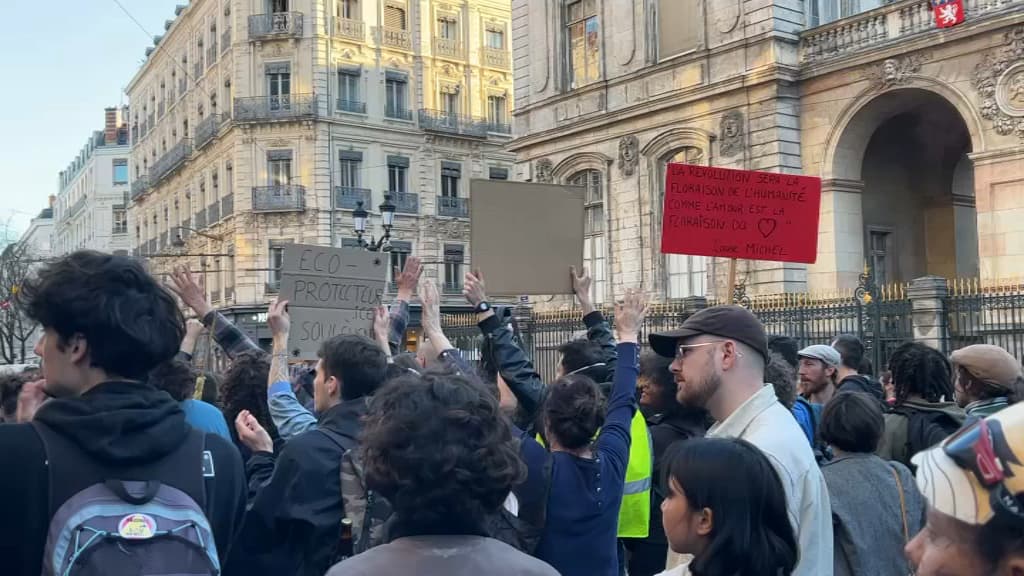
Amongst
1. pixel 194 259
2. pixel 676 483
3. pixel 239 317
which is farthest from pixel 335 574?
A: pixel 194 259

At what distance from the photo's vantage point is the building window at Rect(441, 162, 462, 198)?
40281mm

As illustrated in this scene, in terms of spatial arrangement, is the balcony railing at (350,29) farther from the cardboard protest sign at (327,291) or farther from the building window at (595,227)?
the cardboard protest sign at (327,291)

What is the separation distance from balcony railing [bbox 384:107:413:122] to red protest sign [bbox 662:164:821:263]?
31999 mm

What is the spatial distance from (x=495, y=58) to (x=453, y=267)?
371 inches

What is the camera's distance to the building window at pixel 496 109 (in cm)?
4200

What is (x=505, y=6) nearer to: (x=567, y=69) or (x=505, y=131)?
(x=505, y=131)

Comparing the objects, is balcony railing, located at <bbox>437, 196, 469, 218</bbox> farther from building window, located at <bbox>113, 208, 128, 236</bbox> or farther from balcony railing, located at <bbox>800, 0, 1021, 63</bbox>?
building window, located at <bbox>113, 208, 128, 236</bbox>

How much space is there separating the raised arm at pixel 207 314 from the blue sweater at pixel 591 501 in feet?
6.71

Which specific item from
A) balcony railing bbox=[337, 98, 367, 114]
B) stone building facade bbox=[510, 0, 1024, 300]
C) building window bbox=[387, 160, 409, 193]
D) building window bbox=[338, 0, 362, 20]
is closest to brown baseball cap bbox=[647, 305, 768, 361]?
stone building facade bbox=[510, 0, 1024, 300]

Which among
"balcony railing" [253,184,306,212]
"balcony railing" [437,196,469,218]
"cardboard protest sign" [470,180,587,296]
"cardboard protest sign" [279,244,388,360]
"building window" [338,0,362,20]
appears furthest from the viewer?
"balcony railing" [437,196,469,218]

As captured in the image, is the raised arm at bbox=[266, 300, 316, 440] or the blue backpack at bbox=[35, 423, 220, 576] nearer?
the blue backpack at bbox=[35, 423, 220, 576]

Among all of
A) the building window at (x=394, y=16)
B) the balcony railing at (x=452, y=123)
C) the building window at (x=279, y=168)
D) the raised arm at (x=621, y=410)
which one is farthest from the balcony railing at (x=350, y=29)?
the raised arm at (x=621, y=410)

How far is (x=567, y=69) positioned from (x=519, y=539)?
72.8 ft

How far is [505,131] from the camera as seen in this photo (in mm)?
42219
